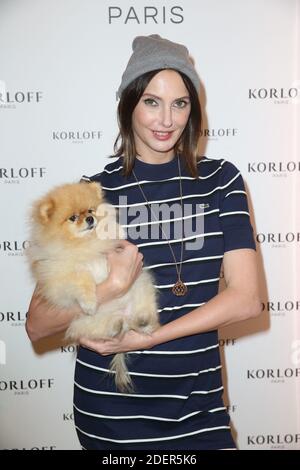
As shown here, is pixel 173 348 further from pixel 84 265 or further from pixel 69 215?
pixel 69 215

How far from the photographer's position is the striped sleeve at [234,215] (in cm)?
158

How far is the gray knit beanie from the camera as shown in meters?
1.60

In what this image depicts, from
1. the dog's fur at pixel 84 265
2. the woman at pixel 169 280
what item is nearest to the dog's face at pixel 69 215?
the dog's fur at pixel 84 265

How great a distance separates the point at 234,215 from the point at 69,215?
0.59 metres

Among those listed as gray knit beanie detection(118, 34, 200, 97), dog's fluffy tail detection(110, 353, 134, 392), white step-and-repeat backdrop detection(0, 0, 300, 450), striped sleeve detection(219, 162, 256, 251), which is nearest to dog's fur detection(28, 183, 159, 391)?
dog's fluffy tail detection(110, 353, 134, 392)

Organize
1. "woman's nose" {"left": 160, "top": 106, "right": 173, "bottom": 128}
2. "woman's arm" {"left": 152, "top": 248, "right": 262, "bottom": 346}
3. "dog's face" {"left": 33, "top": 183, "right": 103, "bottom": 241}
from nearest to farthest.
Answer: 1. "woman's arm" {"left": 152, "top": 248, "right": 262, "bottom": 346}
2. "woman's nose" {"left": 160, "top": 106, "right": 173, "bottom": 128}
3. "dog's face" {"left": 33, "top": 183, "right": 103, "bottom": 241}

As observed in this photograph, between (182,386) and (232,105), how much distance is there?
1.76m

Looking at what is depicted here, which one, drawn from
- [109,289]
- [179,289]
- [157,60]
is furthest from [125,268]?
[157,60]

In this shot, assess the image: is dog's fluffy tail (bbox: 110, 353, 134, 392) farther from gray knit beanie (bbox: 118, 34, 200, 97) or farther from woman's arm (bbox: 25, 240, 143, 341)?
gray knit beanie (bbox: 118, 34, 200, 97)

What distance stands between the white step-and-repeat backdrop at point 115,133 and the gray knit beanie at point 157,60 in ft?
3.55

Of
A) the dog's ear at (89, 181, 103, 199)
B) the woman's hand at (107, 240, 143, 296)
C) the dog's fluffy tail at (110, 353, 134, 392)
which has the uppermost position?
the dog's ear at (89, 181, 103, 199)

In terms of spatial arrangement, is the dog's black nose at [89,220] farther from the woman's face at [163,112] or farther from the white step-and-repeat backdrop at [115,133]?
the white step-and-repeat backdrop at [115,133]

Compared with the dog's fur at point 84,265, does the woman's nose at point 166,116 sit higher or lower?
higher

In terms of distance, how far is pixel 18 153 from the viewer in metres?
2.73
